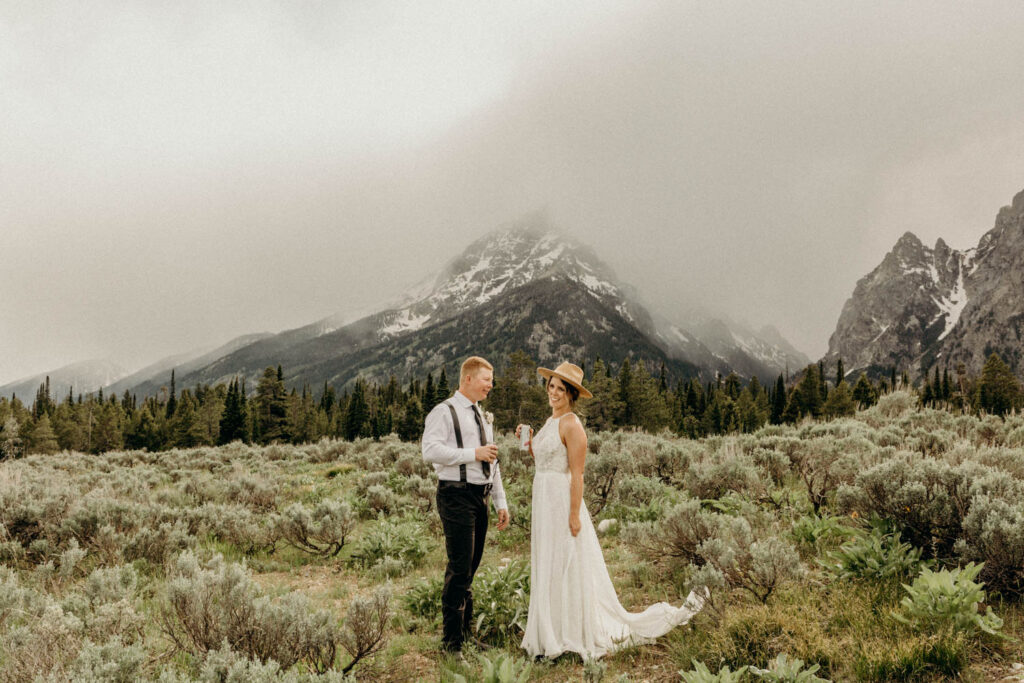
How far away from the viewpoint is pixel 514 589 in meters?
5.55

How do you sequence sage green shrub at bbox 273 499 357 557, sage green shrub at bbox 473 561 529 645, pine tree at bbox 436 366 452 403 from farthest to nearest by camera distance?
pine tree at bbox 436 366 452 403 < sage green shrub at bbox 273 499 357 557 < sage green shrub at bbox 473 561 529 645

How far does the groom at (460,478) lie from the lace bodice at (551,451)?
1.55 ft

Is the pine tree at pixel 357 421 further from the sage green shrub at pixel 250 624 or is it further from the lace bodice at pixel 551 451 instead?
the sage green shrub at pixel 250 624

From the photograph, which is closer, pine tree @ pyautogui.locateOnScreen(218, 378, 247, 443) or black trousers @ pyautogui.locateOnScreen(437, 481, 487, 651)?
black trousers @ pyautogui.locateOnScreen(437, 481, 487, 651)

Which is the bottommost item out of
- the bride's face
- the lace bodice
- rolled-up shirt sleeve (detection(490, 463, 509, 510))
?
rolled-up shirt sleeve (detection(490, 463, 509, 510))

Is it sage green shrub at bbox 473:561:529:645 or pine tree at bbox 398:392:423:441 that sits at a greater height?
sage green shrub at bbox 473:561:529:645

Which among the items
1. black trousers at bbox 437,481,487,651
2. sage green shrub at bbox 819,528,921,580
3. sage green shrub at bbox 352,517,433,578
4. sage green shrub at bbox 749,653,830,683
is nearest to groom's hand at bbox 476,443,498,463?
black trousers at bbox 437,481,487,651

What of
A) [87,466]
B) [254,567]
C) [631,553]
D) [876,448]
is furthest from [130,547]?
[87,466]

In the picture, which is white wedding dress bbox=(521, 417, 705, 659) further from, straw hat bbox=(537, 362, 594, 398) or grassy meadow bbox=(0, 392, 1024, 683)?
straw hat bbox=(537, 362, 594, 398)

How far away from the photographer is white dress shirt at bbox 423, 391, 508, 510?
4473 millimetres

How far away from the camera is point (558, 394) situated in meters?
4.77

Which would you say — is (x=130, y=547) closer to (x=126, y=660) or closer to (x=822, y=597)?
(x=126, y=660)

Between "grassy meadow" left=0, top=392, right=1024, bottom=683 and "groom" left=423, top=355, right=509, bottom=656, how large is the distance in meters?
0.48

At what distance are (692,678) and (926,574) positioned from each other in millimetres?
2242
